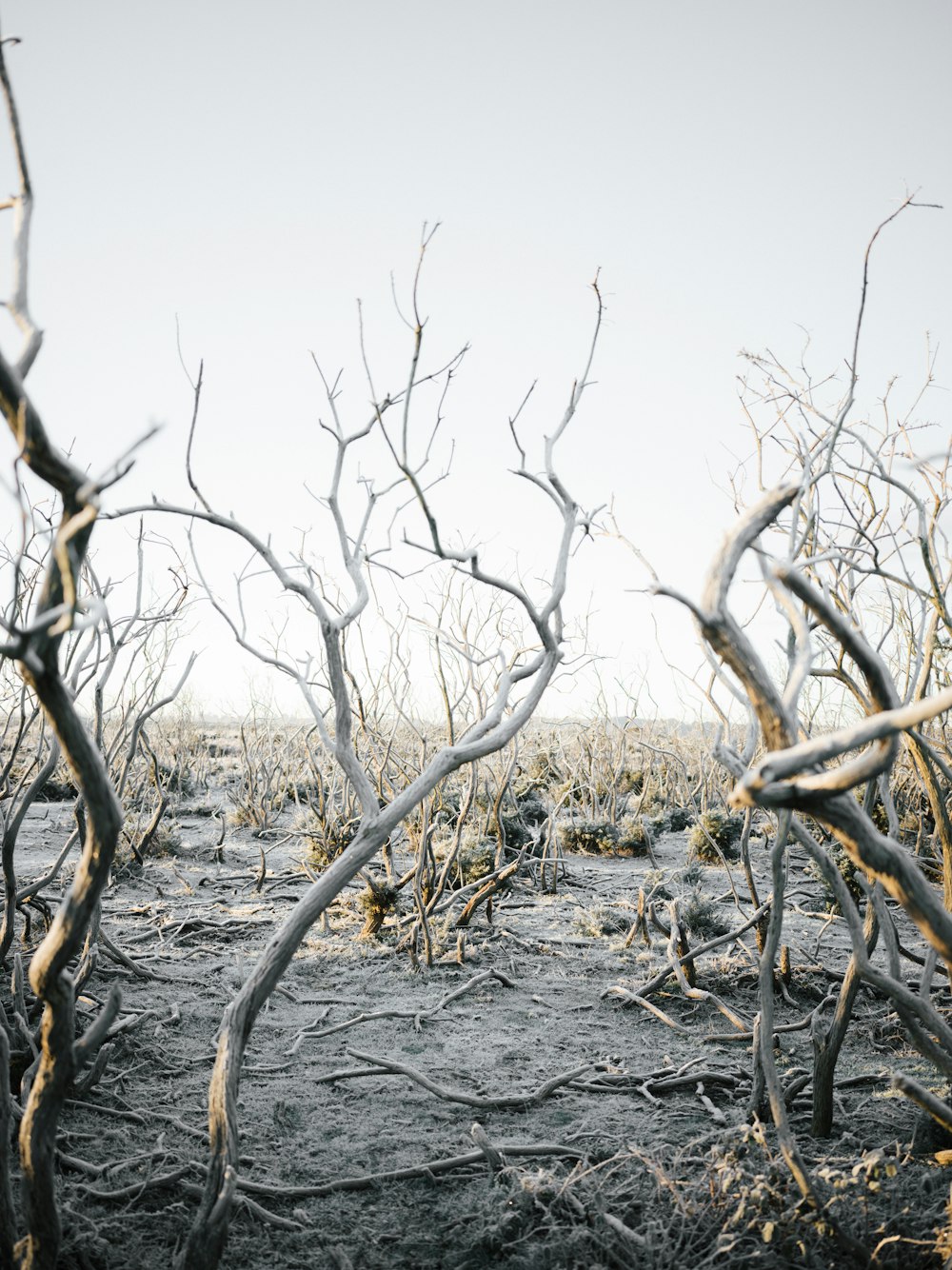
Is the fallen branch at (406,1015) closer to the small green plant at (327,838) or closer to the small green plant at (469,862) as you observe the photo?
the small green plant at (469,862)

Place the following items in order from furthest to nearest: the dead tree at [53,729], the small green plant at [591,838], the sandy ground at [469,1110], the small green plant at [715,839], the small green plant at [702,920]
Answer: the small green plant at [591,838] → the small green plant at [715,839] → the small green plant at [702,920] → the sandy ground at [469,1110] → the dead tree at [53,729]

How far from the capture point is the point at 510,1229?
7.80 feet

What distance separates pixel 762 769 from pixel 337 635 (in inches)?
62.0

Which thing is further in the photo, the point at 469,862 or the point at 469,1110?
the point at 469,862

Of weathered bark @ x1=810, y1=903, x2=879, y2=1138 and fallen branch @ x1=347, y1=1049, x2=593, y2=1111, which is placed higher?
weathered bark @ x1=810, y1=903, x2=879, y2=1138

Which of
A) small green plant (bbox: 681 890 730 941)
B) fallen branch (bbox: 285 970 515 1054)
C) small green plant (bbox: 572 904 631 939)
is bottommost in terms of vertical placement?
fallen branch (bbox: 285 970 515 1054)

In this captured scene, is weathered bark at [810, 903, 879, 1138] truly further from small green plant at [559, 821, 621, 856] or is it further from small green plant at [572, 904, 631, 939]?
small green plant at [559, 821, 621, 856]

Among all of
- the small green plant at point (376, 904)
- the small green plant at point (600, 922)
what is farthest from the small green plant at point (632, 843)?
the small green plant at point (376, 904)

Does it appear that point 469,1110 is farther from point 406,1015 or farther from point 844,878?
point 844,878

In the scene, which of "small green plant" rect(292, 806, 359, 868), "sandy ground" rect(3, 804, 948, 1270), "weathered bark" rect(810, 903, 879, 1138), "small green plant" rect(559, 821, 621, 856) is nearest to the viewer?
"sandy ground" rect(3, 804, 948, 1270)

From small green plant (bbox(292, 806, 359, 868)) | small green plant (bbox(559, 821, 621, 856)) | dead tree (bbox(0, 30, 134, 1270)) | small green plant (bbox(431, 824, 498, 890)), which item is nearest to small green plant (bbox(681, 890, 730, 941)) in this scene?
small green plant (bbox(431, 824, 498, 890))

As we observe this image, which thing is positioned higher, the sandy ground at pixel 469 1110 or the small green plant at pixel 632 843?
the small green plant at pixel 632 843

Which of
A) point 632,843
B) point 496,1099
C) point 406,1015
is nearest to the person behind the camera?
point 496,1099

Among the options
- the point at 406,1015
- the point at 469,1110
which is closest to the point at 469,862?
the point at 406,1015
